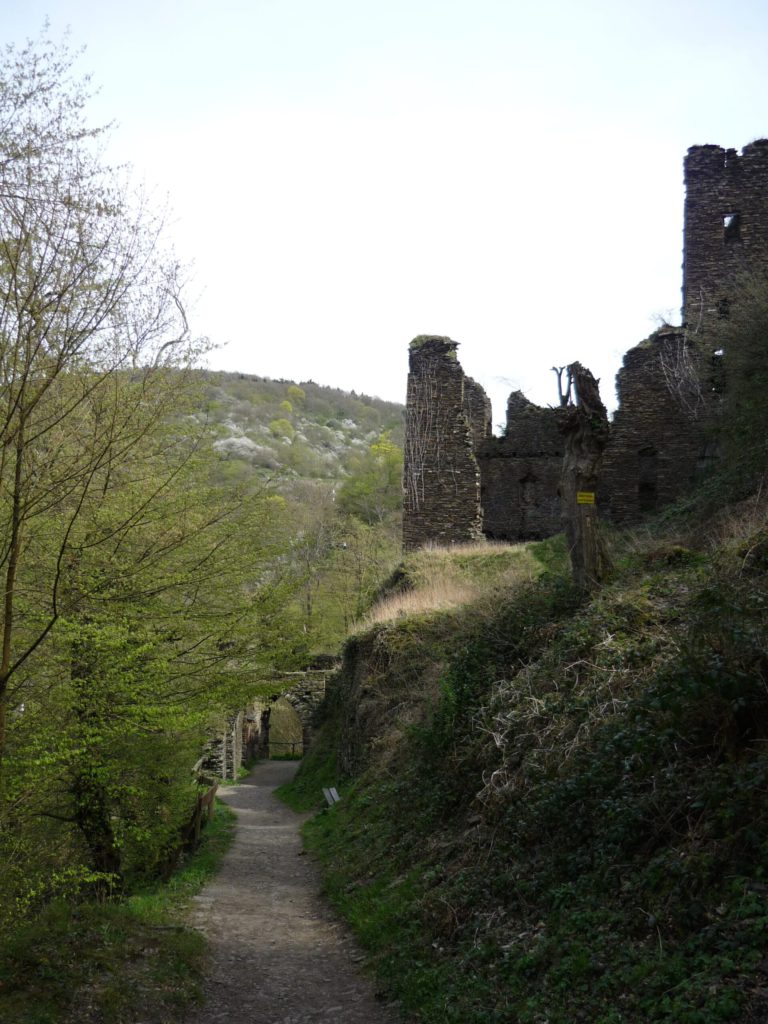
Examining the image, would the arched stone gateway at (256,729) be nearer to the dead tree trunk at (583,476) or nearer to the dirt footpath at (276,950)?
the dirt footpath at (276,950)

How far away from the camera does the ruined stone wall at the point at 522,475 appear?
27234 millimetres

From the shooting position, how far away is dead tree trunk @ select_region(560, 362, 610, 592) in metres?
11.3

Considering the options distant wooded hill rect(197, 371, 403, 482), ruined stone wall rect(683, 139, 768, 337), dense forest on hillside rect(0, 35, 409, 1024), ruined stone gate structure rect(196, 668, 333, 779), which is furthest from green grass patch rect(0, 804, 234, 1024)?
distant wooded hill rect(197, 371, 403, 482)

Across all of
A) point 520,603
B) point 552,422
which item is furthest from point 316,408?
point 520,603

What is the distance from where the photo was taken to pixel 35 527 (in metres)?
6.46

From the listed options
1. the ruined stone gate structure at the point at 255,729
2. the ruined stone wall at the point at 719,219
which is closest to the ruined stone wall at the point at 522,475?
the ruined stone wall at the point at 719,219

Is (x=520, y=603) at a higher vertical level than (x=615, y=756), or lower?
higher

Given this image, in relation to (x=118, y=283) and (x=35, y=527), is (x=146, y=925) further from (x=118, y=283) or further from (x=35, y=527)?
(x=118, y=283)

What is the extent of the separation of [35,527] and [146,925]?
4.47m

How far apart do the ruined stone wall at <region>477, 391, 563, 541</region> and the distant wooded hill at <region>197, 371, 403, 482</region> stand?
59.0 meters

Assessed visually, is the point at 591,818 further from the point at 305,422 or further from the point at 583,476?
the point at 305,422

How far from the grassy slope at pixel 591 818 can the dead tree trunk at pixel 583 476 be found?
402mm

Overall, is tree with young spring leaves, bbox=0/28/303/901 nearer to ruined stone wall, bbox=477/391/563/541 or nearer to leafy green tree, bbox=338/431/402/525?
ruined stone wall, bbox=477/391/563/541

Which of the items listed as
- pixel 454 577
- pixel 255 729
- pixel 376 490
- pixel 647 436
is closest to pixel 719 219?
pixel 647 436
